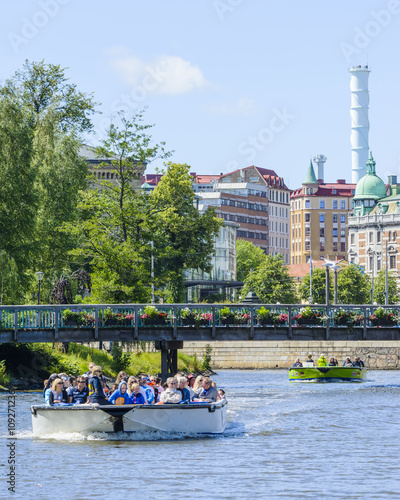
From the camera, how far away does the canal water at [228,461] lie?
26344 millimetres

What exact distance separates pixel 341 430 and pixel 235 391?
82.6ft

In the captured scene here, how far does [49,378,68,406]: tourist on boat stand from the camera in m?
35.6

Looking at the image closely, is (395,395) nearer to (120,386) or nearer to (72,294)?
(72,294)

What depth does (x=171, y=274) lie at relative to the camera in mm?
75438

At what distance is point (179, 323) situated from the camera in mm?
59156

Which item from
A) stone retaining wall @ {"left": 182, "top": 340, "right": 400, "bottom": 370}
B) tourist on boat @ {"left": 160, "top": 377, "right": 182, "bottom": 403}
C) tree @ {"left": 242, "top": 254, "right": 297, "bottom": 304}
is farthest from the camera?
tree @ {"left": 242, "top": 254, "right": 297, "bottom": 304}

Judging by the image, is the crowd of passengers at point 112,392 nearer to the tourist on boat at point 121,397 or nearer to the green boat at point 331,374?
the tourist on boat at point 121,397

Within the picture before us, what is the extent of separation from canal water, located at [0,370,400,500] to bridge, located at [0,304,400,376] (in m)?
10.4

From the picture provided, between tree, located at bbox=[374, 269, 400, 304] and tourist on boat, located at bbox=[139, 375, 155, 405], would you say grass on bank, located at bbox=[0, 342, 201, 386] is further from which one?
tree, located at bbox=[374, 269, 400, 304]

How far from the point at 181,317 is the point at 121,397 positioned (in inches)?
928

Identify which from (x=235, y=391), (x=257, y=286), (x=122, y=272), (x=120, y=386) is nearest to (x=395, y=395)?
(x=235, y=391)

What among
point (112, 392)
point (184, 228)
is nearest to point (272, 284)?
point (184, 228)

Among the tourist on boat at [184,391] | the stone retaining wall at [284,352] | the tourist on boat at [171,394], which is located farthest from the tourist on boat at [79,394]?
the stone retaining wall at [284,352]

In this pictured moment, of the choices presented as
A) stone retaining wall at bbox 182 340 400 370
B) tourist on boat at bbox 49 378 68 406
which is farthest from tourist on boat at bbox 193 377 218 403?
stone retaining wall at bbox 182 340 400 370
